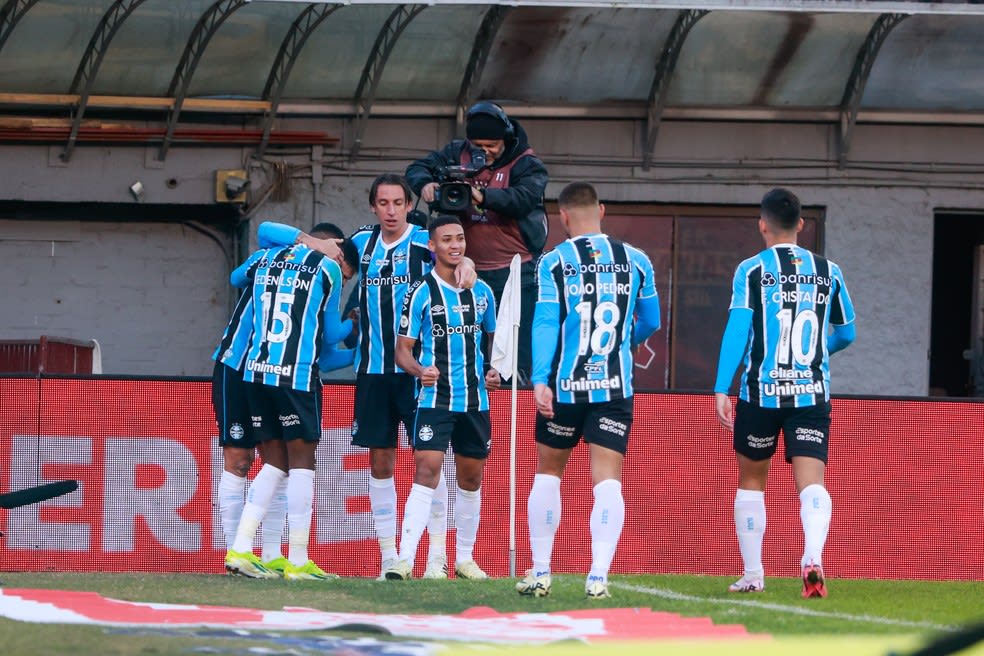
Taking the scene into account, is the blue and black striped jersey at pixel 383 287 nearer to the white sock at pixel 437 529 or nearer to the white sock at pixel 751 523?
the white sock at pixel 437 529

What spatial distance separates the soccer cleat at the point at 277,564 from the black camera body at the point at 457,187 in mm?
2164

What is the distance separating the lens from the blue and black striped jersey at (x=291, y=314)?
9211 mm

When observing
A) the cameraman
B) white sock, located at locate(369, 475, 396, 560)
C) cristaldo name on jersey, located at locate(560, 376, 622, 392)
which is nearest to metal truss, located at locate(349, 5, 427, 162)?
the cameraman

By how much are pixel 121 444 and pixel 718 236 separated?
812cm

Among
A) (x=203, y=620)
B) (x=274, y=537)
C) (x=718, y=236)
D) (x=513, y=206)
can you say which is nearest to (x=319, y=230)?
(x=513, y=206)

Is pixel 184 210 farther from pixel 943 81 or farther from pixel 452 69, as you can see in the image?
pixel 943 81

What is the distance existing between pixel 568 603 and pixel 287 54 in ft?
31.9

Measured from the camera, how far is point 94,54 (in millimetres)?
15867

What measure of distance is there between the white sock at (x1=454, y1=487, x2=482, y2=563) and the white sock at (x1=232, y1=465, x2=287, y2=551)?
1019 mm

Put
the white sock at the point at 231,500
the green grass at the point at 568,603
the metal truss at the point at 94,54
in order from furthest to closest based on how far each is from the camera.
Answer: the metal truss at the point at 94,54
the white sock at the point at 231,500
the green grass at the point at 568,603

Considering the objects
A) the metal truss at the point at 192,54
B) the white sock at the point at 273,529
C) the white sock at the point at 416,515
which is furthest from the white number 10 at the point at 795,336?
the metal truss at the point at 192,54

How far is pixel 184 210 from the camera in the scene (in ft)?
56.2

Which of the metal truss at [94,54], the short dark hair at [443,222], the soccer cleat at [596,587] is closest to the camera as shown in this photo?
the soccer cleat at [596,587]

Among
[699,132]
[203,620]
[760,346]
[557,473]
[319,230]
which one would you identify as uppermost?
[699,132]
